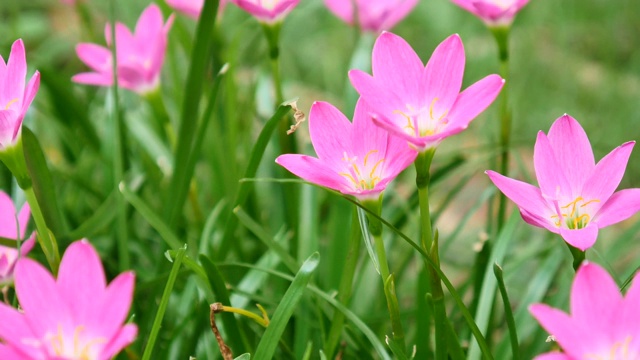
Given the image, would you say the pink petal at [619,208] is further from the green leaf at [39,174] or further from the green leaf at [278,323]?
the green leaf at [39,174]

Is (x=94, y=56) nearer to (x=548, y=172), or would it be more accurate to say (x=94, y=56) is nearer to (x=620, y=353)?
(x=548, y=172)

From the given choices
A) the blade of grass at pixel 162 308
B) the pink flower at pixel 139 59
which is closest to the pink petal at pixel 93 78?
the pink flower at pixel 139 59

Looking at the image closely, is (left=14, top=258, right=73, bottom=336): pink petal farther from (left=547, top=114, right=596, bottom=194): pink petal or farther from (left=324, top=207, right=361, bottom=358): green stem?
(left=547, top=114, right=596, bottom=194): pink petal

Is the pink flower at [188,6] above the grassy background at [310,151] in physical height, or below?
above

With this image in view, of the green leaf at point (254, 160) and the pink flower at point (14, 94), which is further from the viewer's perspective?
the green leaf at point (254, 160)

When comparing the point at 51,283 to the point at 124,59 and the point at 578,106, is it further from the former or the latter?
the point at 578,106

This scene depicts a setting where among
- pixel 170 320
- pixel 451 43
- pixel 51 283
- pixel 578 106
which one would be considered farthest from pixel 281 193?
pixel 578 106
